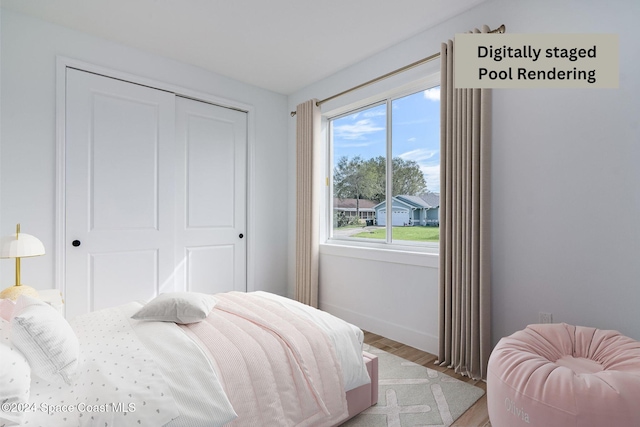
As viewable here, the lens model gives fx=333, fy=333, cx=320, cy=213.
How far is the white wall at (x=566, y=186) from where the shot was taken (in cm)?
180

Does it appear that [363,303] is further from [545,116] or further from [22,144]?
[22,144]

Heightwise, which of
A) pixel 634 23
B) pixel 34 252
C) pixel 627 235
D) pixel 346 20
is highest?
pixel 346 20

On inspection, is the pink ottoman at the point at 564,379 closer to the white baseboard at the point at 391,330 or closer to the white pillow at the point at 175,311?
the white baseboard at the point at 391,330

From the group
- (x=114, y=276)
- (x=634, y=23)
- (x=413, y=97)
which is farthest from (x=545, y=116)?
(x=114, y=276)

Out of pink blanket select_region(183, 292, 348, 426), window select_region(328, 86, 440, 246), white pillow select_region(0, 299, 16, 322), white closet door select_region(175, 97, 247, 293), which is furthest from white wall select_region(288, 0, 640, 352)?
white pillow select_region(0, 299, 16, 322)

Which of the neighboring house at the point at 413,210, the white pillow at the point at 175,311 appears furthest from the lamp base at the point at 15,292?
the neighboring house at the point at 413,210

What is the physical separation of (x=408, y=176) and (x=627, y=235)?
1.57 m

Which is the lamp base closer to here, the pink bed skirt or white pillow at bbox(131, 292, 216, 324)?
white pillow at bbox(131, 292, 216, 324)

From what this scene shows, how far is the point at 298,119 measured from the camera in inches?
151

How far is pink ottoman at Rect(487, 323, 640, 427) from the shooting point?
1.19 meters

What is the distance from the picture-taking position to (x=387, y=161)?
10.5ft

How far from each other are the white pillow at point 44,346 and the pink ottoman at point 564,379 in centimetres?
170

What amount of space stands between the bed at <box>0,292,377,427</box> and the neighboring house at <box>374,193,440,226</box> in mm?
1418

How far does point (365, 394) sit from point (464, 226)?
4.20ft
